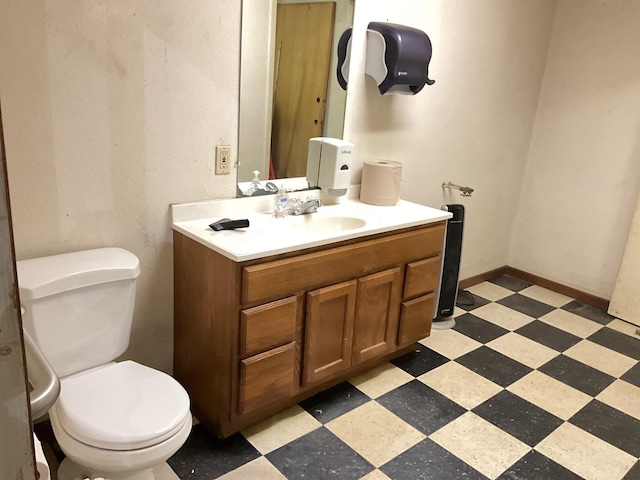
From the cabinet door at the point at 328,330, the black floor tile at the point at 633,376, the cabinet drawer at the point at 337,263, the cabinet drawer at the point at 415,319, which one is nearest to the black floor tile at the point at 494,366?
the cabinet drawer at the point at 415,319

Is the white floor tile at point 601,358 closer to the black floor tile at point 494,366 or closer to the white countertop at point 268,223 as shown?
the black floor tile at point 494,366

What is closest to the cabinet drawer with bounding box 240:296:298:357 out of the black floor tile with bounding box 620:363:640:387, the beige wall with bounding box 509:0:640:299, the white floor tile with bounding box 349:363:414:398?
the white floor tile with bounding box 349:363:414:398

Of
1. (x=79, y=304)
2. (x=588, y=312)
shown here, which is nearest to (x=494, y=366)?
(x=588, y=312)

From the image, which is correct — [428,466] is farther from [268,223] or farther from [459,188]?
[459,188]

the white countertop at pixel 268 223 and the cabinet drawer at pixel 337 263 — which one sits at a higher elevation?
the white countertop at pixel 268 223

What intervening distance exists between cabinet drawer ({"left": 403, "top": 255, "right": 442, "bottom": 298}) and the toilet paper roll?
361 mm

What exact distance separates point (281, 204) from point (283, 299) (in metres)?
0.52

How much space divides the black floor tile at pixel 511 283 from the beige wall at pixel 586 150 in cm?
14

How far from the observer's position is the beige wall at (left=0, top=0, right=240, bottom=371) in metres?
1.63

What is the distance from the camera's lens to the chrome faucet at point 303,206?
2.37 meters

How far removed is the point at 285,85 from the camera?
7.50ft

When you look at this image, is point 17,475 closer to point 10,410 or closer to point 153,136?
point 10,410

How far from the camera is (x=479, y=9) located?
2988 mm

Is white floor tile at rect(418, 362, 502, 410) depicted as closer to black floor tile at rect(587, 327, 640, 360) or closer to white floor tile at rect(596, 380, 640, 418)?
white floor tile at rect(596, 380, 640, 418)
